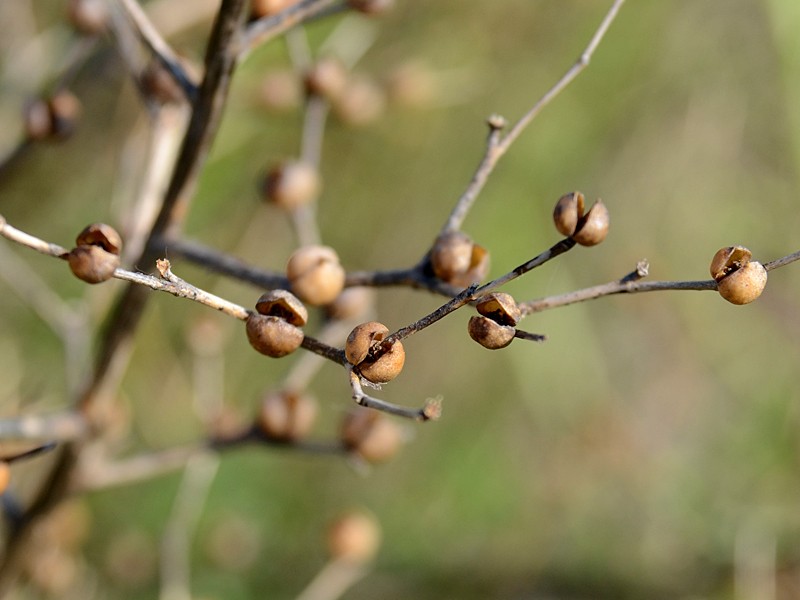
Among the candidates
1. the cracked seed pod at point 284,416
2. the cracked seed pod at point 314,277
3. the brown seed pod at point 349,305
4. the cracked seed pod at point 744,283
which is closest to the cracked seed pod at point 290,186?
the brown seed pod at point 349,305

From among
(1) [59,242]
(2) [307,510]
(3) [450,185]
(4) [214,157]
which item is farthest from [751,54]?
(1) [59,242]

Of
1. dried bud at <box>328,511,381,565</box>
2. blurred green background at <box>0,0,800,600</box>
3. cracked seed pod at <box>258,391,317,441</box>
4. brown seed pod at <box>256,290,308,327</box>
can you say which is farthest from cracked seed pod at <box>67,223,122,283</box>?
blurred green background at <box>0,0,800,600</box>

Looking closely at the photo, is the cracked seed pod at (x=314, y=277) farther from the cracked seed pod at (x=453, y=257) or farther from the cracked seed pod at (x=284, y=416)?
the cracked seed pod at (x=284, y=416)

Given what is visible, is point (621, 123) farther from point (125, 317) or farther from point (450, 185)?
point (125, 317)

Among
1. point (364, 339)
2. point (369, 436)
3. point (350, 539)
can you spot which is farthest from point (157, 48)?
point (350, 539)

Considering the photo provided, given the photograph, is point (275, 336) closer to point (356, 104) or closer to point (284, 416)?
point (284, 416)
